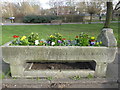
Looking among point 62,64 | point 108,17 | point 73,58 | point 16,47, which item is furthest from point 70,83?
point 108,17

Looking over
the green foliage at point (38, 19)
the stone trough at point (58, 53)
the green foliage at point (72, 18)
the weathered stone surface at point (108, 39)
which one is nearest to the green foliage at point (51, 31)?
the stone trough at point (58, 53)

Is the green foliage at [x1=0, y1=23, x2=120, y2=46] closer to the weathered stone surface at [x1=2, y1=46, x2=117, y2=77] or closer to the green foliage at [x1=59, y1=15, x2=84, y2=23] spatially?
the weathered stone surface at [x1=2, y1=46, x2=117, y2=77]

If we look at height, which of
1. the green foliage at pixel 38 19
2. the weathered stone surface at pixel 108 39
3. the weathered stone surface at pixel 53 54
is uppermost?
the green foliage at pixel 38 19

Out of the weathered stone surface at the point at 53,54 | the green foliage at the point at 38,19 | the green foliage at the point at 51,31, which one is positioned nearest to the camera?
the weathered stone surface at the point at 53,54

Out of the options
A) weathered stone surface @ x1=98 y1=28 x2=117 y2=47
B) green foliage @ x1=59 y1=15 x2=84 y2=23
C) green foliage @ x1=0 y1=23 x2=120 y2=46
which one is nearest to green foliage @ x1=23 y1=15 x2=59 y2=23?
green foliage @ x1=59 y1=15 x2=84 y2=23

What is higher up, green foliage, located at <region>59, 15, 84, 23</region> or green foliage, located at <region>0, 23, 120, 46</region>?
green foliage, located at <region>59, 15, 84, 23</region>

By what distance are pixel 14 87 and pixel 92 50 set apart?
186cm

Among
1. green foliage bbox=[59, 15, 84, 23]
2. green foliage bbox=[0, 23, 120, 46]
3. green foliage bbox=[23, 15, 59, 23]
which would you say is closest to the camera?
green foliage bbox=[0, 23, 120, 46]

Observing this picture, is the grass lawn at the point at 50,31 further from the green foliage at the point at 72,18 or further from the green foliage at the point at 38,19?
the green foliage at the point at 72,18

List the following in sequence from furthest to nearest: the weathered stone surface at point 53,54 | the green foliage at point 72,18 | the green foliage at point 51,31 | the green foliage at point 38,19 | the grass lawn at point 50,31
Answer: the green foliage at point 72,18, the green foliage at point 38,19, the grass lawn at point 50,31, the green foliage at point 51,31, the weathered stone surface at point 53,54

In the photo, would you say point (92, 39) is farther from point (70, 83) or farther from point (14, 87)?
point (14, 87)

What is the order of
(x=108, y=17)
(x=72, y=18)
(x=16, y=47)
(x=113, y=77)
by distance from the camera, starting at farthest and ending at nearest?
1. (x=72, y=18)
2. (x=108, y=17)
3. (x=113, y=77)
4. (x=16, y=47)

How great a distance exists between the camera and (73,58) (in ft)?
8.00

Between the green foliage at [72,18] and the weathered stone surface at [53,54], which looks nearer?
the weathered stone surface at [53,54]
